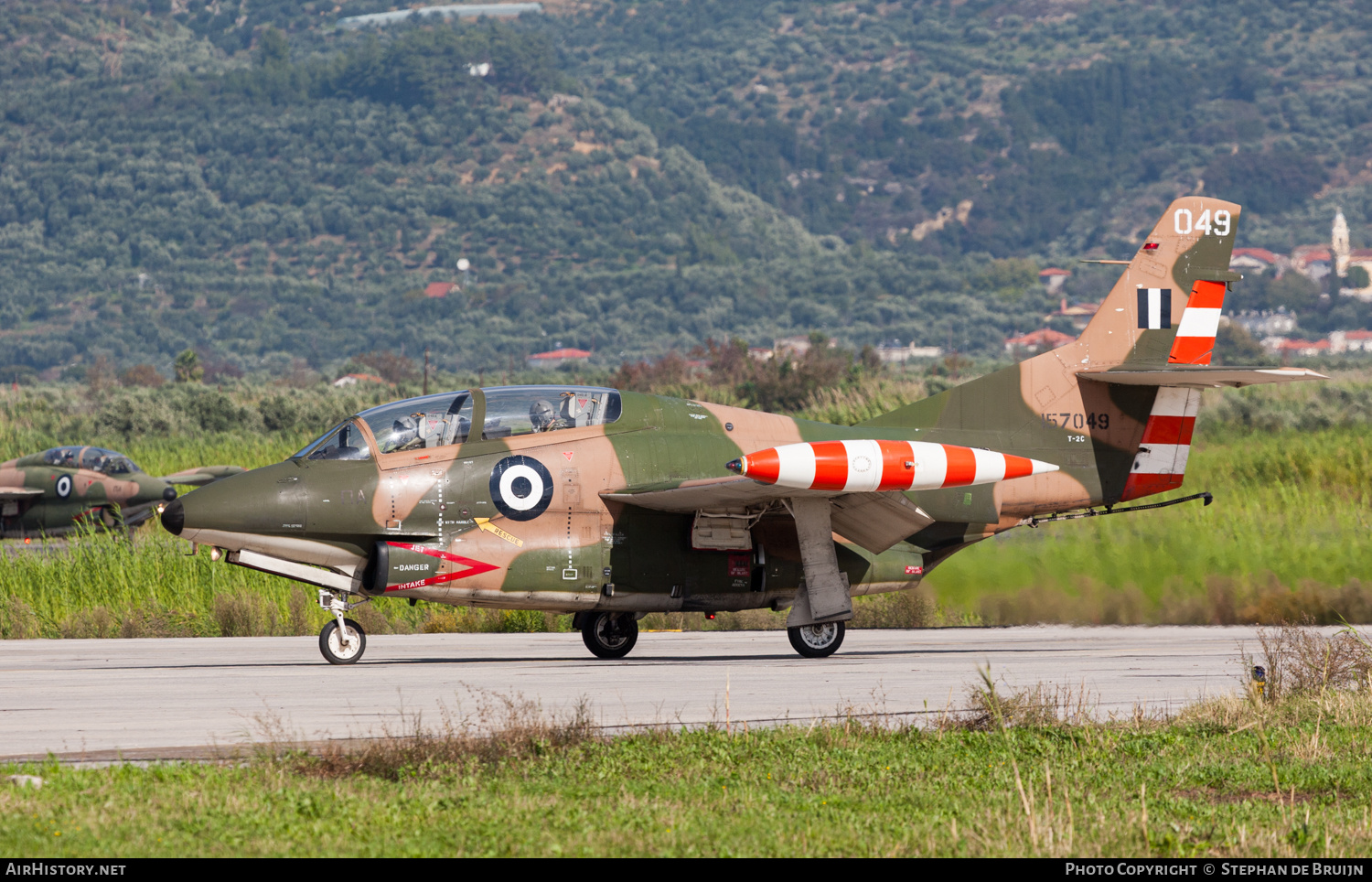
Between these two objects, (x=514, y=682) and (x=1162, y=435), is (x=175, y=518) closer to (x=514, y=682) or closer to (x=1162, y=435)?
(x=514, y=682)

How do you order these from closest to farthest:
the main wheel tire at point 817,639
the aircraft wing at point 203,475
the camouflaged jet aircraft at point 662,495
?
the camouflaged jet aircraft at point 662,495 < the main wheel tire at point 817,639 < the aircraft wing at point 203,475

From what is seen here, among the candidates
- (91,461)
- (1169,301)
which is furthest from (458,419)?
(91,461)

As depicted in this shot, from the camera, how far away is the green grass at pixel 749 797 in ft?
24.0

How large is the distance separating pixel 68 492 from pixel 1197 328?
22.4m

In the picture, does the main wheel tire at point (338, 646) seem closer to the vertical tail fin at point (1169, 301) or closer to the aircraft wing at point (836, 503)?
the aircraft wing at point (836, 503)

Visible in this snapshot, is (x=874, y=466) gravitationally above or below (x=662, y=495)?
above

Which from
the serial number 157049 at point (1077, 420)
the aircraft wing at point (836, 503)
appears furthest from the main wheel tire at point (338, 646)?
the serial number 157049 at point (1077, 420)

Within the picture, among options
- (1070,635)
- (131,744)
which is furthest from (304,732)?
(1070,635)

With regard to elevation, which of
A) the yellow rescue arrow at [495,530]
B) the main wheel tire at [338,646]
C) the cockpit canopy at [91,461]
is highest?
the yellow rescue arrow at [495,530]

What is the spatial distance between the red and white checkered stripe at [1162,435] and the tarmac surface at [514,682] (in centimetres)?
182

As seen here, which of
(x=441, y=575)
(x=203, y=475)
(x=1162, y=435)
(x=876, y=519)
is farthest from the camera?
(x=203, y=475)

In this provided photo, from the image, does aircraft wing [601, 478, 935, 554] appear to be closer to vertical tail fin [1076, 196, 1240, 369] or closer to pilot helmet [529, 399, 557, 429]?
pilot helmet [529, 399, 557, 429]

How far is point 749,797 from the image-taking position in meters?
8.30
